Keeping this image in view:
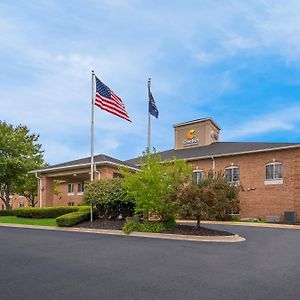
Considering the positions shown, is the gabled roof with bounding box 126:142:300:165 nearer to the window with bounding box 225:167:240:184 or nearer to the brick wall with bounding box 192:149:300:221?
the brick wall with bounding box 192:149:300:221

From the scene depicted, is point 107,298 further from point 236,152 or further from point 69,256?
point 236,152

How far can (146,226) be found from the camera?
17844 millimetres

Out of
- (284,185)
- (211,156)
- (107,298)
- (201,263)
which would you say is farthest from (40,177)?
(107,298)

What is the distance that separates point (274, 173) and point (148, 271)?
2371 cm

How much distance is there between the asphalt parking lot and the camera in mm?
6469

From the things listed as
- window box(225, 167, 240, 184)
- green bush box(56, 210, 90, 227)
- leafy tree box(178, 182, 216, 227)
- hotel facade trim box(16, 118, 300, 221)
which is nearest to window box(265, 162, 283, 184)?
hotel facade trim box(16, 118, 300, 221)

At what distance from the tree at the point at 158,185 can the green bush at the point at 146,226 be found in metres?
0.53

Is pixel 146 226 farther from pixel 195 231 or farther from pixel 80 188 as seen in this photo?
pixel 80 188

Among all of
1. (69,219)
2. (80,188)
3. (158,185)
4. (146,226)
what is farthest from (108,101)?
(80,188)

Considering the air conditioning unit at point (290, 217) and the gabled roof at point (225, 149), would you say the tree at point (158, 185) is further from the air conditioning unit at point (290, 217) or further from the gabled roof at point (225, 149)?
the air conditioning unit at point (290, 217)

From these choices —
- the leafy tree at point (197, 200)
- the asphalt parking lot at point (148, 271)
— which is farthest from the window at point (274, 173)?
the asphalt parking lot at point (148, 271)

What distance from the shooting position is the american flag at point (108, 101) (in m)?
22.2

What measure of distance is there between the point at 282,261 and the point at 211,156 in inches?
903

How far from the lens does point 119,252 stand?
37.4 ft
